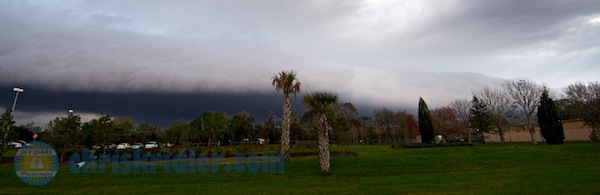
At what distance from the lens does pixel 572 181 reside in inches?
571

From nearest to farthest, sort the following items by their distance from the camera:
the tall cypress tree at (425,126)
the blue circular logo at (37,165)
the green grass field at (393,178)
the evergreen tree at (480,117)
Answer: the green grass field at (393,178)
the blue circular logo at (37,165)
the tall cypress tree at (425,126)
the evergreen tree at (480,117)

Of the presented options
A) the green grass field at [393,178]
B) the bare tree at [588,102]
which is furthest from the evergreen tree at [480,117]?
the green grass field at [393,178]

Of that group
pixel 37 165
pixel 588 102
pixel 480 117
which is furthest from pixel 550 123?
pixel 37 165

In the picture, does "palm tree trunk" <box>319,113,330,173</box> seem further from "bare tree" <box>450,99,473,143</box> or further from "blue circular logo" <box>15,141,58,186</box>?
"bare tree" <box>450,99,473,143</box>

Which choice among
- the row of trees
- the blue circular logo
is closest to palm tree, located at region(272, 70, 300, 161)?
the row of trees

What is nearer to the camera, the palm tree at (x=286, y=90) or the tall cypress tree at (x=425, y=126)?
the palm tree at (x=286, y=90)

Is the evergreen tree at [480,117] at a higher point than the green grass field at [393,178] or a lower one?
higher

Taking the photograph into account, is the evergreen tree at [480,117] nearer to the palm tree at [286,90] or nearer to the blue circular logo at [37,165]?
the palm tree at [286,90]

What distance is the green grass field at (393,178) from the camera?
552 inches

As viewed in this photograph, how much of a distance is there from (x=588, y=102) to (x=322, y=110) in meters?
40.7

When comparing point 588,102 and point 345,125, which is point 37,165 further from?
point 588,102

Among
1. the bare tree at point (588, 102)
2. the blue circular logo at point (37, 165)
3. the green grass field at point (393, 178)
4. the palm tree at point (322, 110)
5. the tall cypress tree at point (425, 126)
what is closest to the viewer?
the green grass field at point (393, 178)

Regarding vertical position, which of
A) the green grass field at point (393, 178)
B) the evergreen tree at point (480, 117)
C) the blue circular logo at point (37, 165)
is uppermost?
the evergreen tree at point (480, 117)

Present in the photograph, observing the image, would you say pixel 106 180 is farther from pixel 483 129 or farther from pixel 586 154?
pixel 483 129
